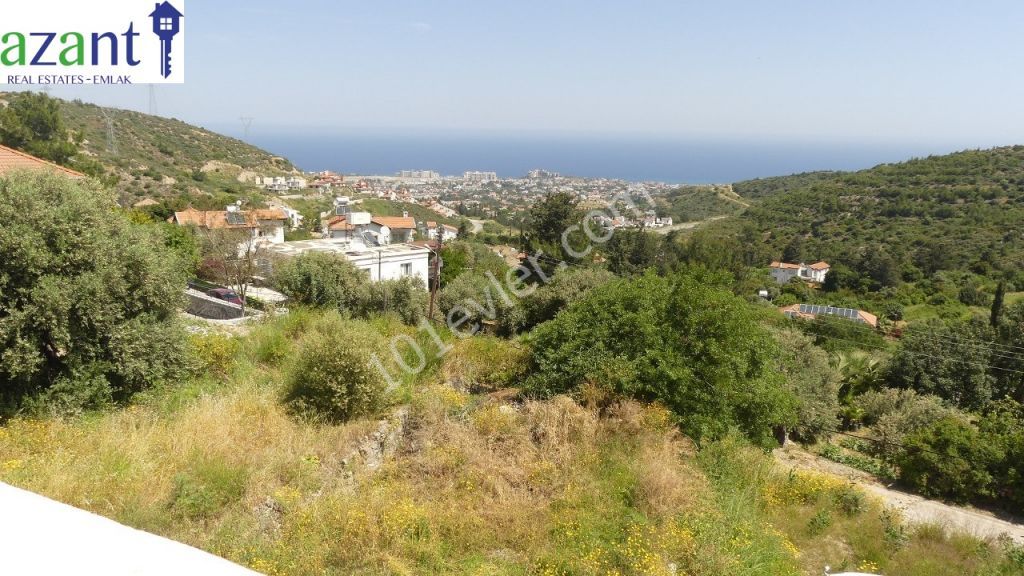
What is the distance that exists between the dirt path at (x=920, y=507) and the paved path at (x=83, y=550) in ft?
30.8

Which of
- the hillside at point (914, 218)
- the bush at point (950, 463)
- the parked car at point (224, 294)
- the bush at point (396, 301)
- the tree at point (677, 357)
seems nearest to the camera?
the tree at point (677, 357)

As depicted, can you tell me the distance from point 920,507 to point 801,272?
4095cm

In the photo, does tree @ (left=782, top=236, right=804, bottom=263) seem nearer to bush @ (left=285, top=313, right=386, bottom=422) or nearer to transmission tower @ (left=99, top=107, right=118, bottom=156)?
bush @ (left=285, top=313, right=386, bottom=422)

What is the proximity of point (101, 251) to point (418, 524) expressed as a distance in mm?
5172

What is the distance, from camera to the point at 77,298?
6.35 metres

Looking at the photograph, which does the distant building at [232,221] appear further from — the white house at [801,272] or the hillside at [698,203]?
the hillside at [698,203]

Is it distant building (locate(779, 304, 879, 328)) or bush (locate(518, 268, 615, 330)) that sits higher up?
bush (locate(518, 268, 615, 330))

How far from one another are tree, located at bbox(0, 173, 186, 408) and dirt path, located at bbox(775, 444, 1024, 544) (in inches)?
393

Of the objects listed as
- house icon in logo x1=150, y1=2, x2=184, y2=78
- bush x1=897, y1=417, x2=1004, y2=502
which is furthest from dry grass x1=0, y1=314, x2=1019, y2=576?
house icon in logo x1=150, y1=2, x2=184, y2=78

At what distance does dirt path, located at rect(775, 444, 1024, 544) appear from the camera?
8.91 m

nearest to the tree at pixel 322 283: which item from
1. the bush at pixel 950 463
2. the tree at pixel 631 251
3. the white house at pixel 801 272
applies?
the bush at pixel 950 463

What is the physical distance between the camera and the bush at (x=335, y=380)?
6984 millimetres

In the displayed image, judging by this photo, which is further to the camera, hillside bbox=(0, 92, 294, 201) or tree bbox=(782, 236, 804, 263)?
tree bbox=(782, 236, 804, 263)

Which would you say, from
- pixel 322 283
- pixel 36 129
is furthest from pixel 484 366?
pixel 36 129
